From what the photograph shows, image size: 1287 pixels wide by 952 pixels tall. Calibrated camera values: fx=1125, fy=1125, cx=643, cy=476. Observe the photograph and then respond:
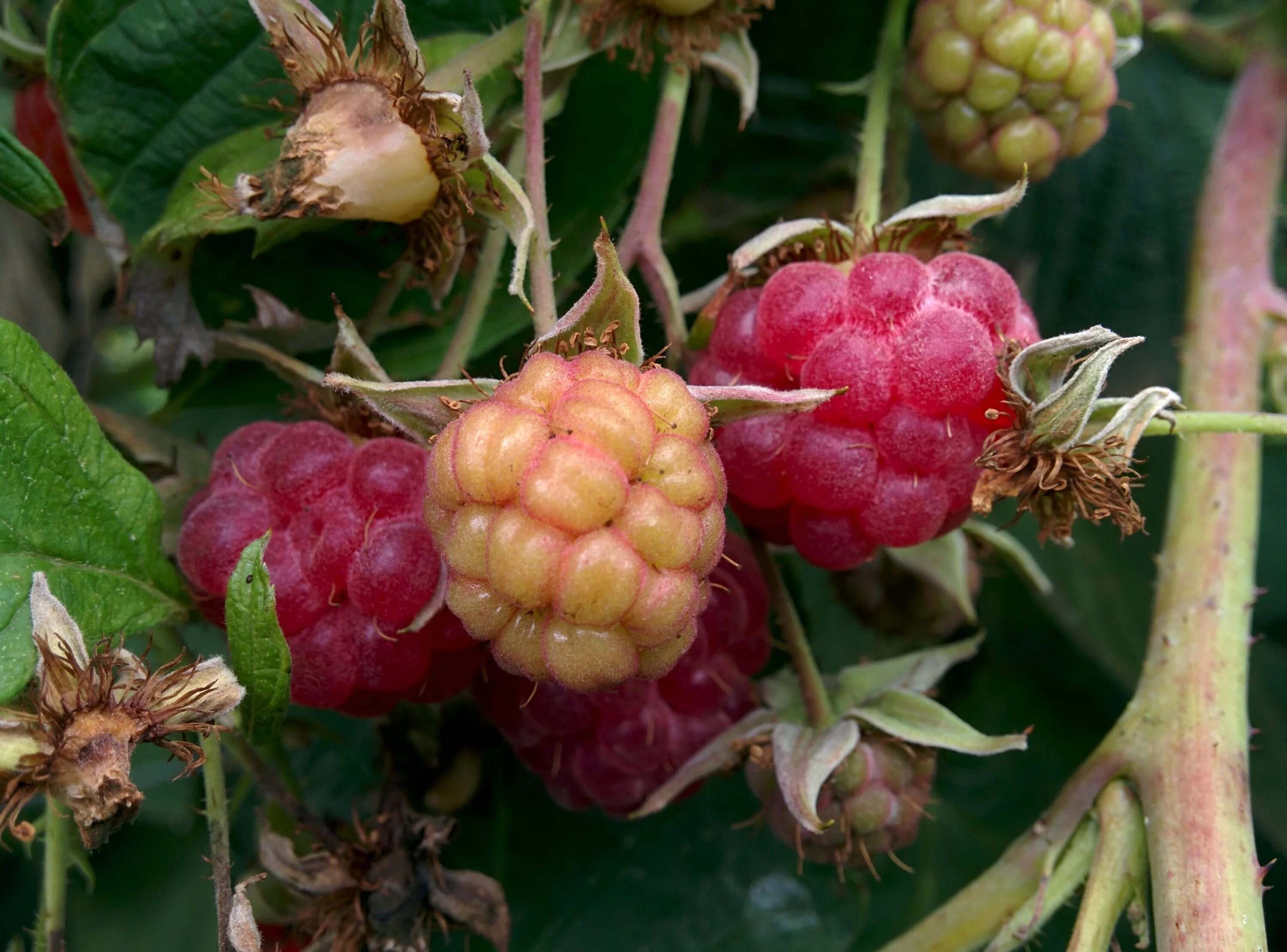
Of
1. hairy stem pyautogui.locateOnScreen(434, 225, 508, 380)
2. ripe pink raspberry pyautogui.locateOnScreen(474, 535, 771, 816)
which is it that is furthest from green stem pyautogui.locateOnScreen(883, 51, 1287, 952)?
hairy stem pyautogui.locateOnScreen(434, 225, 508, 380)

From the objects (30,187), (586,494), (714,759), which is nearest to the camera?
(586,494)

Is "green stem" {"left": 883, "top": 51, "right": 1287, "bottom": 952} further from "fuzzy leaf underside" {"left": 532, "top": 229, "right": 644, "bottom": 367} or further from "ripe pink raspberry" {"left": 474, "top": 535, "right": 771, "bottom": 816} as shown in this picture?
"fuzzy leaf underside" {"left": 532, "top": 229, "right": 644, "bottom": 367}

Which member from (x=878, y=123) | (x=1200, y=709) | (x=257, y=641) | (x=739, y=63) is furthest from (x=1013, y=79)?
(x=257, y=641)

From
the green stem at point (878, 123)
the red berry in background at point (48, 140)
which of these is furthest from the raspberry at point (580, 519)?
the red berry in background at point (48, 140)

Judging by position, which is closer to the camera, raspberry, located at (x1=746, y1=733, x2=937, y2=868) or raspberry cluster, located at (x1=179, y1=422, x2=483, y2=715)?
raspberry cluster, located at (x1=179, y1=422, x2=483, y2=715)

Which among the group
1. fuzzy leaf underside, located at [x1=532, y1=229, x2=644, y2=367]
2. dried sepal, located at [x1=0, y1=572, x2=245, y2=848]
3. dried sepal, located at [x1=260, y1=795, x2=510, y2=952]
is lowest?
dried sepal, located at [x1=260, y1=795, x2=510, y2=952]

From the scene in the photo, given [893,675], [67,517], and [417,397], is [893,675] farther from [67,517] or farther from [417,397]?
[67,517]
